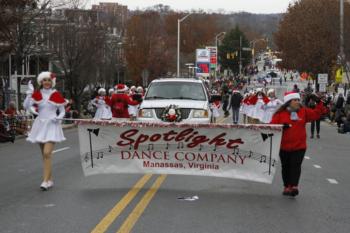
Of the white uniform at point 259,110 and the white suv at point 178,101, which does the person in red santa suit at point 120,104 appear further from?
the white uniform at point 259,110

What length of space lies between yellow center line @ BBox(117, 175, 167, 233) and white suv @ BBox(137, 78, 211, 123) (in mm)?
5103

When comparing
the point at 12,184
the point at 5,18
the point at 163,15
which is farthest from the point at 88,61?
the point at 163,15

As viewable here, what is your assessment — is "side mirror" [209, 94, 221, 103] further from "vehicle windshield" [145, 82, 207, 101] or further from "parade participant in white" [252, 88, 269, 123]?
"parade participant in white" [252, 88, 269, 123]

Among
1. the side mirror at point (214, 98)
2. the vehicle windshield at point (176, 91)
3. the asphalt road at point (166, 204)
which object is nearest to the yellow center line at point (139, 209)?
the asphalt road at point (166, 204)

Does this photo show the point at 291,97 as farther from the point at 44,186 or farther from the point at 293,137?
the point at 44,186

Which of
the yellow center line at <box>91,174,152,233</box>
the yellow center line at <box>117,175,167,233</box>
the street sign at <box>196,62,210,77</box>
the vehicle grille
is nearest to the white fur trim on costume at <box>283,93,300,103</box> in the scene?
the yellow center line at <box>117,175,167,233</box>

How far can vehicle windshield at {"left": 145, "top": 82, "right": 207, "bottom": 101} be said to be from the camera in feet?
57.6

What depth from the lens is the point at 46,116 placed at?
10703 millimetres

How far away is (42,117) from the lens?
421 inches

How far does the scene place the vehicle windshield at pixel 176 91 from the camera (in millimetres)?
17562

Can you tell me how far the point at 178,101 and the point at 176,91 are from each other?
78 cm

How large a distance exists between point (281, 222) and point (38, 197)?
3806 mm

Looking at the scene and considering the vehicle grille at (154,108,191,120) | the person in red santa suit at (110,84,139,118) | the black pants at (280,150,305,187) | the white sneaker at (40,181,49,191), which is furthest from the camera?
the person in red santa suit at (110,84,139,118)

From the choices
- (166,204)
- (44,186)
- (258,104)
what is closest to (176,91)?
(44,186)
